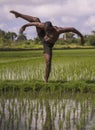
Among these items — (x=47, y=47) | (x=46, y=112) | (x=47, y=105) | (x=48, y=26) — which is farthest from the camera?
(x=47, y=47)

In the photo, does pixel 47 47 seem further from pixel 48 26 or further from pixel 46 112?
pixel 46 112

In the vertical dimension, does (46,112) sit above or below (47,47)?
below

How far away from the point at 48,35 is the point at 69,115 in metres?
3.25

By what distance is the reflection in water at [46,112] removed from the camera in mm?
5835

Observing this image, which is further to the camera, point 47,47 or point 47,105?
point 47,47

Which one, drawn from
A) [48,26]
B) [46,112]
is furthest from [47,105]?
[48,26]

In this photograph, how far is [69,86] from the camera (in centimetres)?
891

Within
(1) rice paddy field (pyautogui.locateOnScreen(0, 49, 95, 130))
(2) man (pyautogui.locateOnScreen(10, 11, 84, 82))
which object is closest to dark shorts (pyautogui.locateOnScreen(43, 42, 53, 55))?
(2) man (pyautogui.locateOnScreen(10, 11, 84, 82))

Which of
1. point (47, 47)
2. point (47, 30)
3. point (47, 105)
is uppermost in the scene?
point (47, 30)

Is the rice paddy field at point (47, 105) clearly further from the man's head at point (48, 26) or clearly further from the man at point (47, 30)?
the man's head at point (48, 26)

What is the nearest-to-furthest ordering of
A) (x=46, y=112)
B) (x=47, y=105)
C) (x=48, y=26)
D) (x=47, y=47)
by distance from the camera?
(x=46, y=112) < (x=47, y=105) < (x=48, y=26) < (x=47, y=47)

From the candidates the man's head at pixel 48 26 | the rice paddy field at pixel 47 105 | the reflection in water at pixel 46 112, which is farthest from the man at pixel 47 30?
the reflection in water at pixel 46 112

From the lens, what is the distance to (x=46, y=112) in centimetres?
682

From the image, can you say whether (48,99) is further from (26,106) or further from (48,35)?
(48,35)
